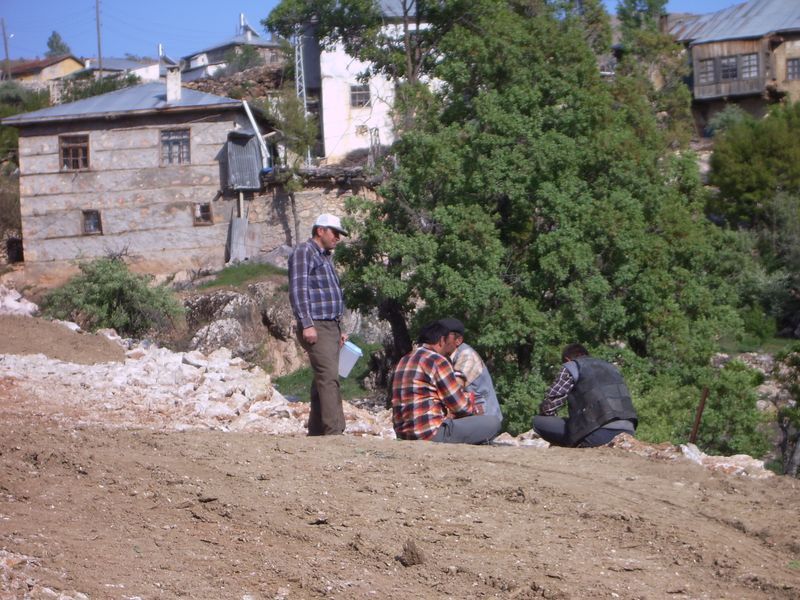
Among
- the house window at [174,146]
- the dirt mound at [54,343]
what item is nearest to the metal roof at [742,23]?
the house window at [174,146]

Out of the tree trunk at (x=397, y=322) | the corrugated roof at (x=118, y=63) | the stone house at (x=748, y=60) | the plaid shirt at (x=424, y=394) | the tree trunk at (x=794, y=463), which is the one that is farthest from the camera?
the corrugated roof at (x=118, y=63)

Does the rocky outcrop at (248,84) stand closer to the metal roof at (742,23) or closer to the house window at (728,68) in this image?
the metal roof at (742,23)

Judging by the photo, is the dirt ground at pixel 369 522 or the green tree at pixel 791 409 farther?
the green tree at pixel 791 409

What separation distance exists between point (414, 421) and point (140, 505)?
281 centimetres

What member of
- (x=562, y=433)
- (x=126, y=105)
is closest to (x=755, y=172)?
(x=126, y=105)

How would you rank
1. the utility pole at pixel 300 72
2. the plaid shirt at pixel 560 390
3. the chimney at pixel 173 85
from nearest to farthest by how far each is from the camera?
1. the plaid shirt at pixel 560 390
2. the chimney at pixel 173 85
3. the utility pole at pixel 300 72

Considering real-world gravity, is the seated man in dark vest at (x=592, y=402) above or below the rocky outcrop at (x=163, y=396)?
above

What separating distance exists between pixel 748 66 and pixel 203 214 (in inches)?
1092

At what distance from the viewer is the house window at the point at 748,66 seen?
47.4 metres

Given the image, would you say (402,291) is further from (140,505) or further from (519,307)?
(140,505)

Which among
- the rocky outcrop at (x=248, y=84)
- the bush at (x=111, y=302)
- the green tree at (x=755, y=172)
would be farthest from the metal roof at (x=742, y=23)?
the bush at (x=111, y=302)

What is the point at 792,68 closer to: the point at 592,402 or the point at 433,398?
the point at 592,402

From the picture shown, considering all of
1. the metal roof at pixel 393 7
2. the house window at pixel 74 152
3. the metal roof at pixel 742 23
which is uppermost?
the metal roof at pixel 742 23

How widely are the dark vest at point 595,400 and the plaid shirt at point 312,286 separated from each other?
7.22 feet
